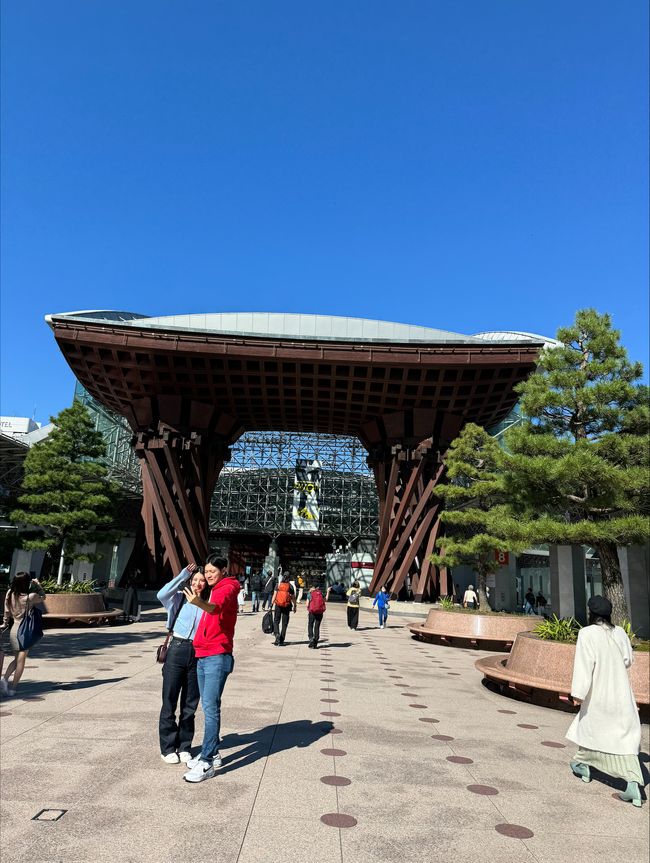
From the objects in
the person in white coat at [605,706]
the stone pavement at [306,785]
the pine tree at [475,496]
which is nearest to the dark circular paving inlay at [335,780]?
the stone pavement at [306,785]

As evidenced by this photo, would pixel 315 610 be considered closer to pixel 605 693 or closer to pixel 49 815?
pixel 605 693

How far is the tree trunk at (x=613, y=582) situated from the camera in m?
8.93

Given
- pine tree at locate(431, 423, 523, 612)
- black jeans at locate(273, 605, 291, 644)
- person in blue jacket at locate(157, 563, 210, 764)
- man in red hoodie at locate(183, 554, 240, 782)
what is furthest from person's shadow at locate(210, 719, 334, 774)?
pine tree at locate(431, 423, 523, 612)

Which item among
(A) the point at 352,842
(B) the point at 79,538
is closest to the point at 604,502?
(A) the point at 352,842

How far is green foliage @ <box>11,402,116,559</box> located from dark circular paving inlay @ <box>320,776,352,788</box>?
17.2m

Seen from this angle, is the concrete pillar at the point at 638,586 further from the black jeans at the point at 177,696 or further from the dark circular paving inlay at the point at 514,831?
the black jeans at the point at 177,696

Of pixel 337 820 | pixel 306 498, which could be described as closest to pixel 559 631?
pixel 337 820

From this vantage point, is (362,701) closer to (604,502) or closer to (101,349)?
(604,502)

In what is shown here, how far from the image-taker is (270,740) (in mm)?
5457

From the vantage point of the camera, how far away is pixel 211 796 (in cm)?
395

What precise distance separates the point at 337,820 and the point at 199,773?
1.13 m

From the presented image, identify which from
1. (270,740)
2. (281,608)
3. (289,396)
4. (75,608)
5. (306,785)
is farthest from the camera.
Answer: (289,396)

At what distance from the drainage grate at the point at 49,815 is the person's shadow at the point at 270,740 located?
4.04 feet

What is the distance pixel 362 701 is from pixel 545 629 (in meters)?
3.28
